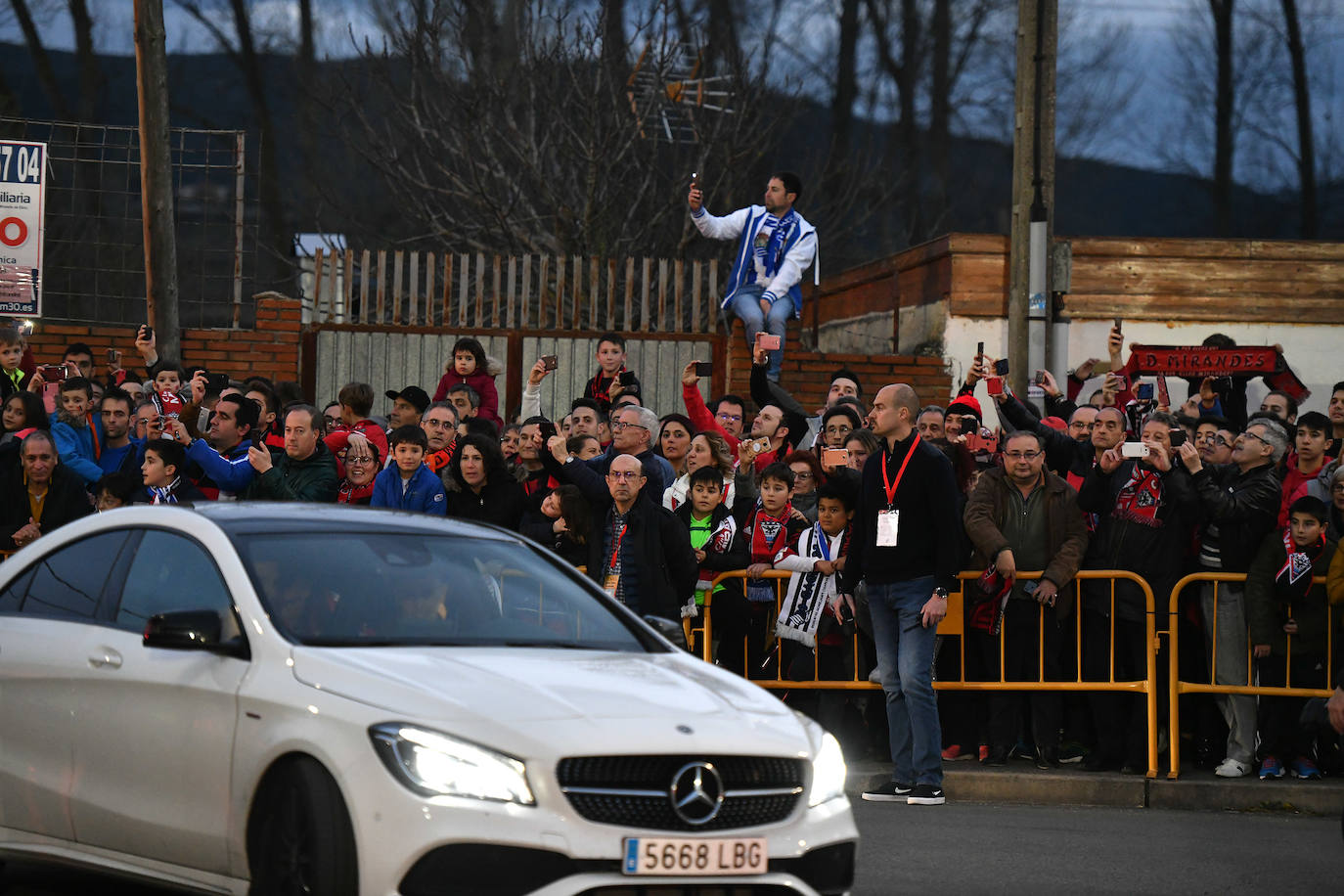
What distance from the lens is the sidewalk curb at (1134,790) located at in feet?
36.9

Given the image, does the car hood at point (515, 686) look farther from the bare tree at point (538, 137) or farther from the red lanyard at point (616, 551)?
the bare tree at point (538, 137)

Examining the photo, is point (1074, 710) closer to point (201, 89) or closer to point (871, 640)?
point (871, 640)

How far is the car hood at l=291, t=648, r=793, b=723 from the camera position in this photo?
6008 millimetres

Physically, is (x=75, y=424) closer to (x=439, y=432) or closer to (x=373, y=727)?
(x=439, y=432)

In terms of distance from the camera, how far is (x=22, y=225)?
18938 mm

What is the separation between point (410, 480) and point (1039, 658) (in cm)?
400

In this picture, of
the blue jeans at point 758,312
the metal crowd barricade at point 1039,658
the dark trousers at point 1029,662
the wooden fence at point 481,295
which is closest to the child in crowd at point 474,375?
the blue jeans at point 758,312

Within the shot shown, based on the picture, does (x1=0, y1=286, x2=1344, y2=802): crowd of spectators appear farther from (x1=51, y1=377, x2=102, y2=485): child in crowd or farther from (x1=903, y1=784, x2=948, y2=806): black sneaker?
(x1=51, y1=377, x2=102, y2=485): child in crowd

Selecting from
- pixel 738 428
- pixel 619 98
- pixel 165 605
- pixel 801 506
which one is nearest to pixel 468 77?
pixel 619 98

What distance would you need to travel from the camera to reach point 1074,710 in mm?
12195

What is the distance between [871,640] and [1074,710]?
1.32 metres

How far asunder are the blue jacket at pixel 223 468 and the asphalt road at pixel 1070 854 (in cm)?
421

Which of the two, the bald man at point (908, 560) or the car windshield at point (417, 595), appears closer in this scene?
the car windshield at point (417, 595)

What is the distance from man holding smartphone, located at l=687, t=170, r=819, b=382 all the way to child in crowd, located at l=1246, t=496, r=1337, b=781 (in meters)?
6.69
